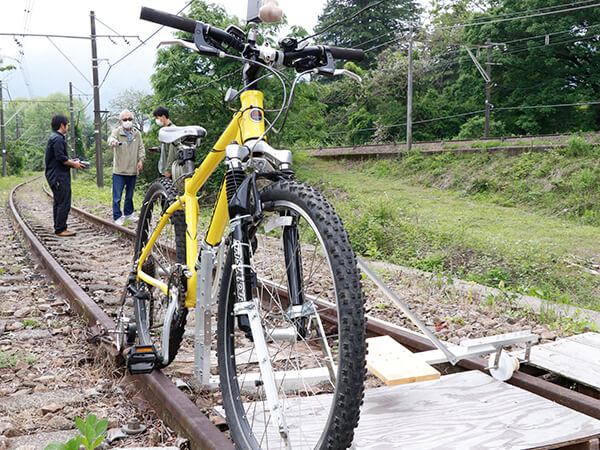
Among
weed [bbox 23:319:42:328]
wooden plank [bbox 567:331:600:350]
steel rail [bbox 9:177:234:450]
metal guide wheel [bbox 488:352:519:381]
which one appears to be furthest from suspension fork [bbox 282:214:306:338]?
weed [bbox 23:319:42:328]

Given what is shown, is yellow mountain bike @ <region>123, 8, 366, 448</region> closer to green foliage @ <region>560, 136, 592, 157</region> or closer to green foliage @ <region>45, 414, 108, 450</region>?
green foliage @ <region>45, 414, 108, 450</region>

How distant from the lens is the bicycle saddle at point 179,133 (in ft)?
9.32

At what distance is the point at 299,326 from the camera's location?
6.42 feet

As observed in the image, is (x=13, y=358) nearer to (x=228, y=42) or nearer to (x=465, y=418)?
(x=228, y=42)

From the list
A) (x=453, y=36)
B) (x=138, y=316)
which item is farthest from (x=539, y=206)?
(x=453, y=36)

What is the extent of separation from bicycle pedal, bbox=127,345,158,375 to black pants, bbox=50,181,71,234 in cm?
732

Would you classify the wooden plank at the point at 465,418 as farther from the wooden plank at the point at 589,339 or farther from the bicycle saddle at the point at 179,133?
the bicycle saddle at the point at 179,133

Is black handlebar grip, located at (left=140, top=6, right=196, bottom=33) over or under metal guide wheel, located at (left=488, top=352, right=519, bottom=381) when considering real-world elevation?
over

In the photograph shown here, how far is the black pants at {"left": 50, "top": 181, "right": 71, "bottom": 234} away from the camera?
30.8 feet

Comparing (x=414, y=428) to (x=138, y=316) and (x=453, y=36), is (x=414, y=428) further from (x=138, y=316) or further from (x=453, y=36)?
(x=453, y=36)

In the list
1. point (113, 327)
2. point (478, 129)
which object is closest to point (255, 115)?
point (113, 327)

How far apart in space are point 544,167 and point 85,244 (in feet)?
52.0

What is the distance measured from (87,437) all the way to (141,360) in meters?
0.70

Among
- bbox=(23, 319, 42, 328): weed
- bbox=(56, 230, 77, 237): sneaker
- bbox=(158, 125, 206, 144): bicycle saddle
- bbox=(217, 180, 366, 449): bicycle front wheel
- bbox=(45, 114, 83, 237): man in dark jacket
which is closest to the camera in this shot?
bbox=(217, 180, 366, 449): bicycle front wheel
